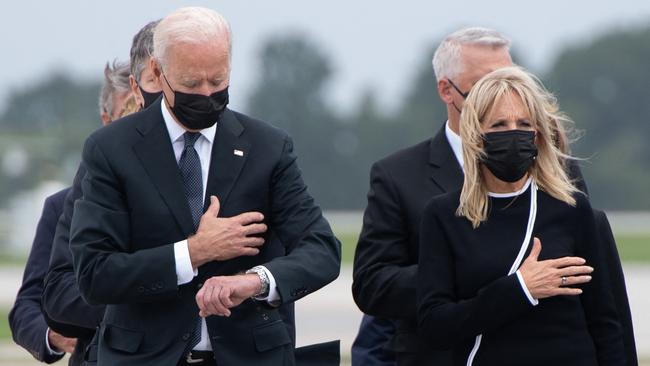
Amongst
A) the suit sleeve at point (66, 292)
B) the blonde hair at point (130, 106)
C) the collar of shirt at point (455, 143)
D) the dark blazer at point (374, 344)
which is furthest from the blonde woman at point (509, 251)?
the blonde hair at point (130, 106)

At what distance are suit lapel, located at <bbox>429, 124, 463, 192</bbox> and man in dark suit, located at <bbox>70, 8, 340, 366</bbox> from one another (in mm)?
1121

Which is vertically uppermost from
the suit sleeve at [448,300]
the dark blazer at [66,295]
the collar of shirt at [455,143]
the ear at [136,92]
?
the ear at [136,92]

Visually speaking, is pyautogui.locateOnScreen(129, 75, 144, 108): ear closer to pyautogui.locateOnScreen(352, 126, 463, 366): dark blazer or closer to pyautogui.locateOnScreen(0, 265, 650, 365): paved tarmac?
pyautogui.locateOnScreen(352, 126, 463, 366): dark blazer

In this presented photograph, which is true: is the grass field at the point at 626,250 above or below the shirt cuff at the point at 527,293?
below

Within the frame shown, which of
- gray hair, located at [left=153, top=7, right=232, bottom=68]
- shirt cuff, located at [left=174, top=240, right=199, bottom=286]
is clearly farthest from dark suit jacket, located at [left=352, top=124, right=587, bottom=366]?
gray hair, located at [left=153, top=7, right=232, bottom=68]

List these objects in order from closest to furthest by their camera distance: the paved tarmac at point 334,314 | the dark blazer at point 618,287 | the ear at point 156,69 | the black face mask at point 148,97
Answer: the ear at point 156,69
the dark blazer at point 618,287
the black face mask at point 148,97
the paved tarmac at point 334,314

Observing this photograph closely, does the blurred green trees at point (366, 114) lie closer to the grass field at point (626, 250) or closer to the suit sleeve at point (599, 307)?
the grass field at point (626, 250)

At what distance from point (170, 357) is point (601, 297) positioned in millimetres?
1553

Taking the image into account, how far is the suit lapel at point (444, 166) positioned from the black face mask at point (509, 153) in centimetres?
85

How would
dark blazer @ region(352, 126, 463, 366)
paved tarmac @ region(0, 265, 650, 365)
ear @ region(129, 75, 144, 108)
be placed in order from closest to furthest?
dark blazer @ region(352, 126, 463, 366) → ear @ region(129, 75, 144, 108) → paved tarmac @ region(0, 265, 650, 365)

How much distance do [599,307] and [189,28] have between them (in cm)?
176

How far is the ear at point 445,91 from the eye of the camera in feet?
21.6

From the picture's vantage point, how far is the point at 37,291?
6.58 metres

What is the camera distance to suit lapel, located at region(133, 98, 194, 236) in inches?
194
